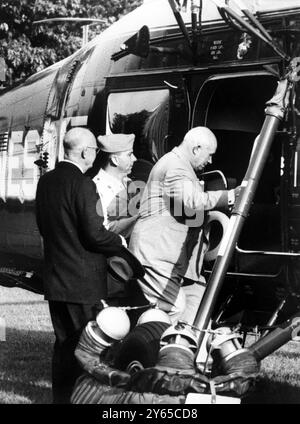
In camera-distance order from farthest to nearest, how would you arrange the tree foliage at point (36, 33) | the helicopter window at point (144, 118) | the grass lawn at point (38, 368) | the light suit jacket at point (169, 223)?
1. the tree foliage at point (36, 33)
2. the grass lawn at point (38, 368)
3. the helicopter window at point (144, 118)
4. the light suit jacket at point (169, 223)

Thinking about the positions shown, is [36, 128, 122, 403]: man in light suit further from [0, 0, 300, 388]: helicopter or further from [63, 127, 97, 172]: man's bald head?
[0, 0, 300, 388]: helicopter

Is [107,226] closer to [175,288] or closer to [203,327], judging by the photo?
[175,288]

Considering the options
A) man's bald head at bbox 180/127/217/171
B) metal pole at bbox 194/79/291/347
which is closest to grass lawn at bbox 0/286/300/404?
metal pole at bbox 194/79/291/347

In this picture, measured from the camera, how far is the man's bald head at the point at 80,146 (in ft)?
21.8

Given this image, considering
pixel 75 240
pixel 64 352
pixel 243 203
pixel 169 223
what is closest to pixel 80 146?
pixel 75 240

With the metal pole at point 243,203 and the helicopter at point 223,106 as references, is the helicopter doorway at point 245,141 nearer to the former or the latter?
the helicopter at point 223,106

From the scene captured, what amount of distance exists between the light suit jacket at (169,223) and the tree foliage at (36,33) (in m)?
13.3

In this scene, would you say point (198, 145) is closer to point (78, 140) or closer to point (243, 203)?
point (243, 203)

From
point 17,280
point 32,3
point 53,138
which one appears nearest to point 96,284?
point 53,138

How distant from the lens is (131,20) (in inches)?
315

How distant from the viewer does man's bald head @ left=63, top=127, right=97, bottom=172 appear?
21.8 ft

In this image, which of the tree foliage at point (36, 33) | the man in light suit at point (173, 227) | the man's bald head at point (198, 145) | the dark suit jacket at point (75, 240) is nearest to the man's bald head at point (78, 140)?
the dark suit jacket at point (75, 240)

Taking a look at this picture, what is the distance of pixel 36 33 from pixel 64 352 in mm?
14469

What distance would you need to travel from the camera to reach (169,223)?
666 cm
